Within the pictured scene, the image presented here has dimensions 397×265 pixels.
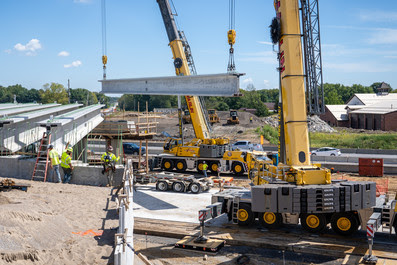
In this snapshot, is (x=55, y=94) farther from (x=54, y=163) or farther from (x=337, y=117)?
(x=54, y=163)

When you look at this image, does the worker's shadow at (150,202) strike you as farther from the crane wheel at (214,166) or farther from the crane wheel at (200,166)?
the crane wheel at (214,166)

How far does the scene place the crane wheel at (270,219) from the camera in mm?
13461

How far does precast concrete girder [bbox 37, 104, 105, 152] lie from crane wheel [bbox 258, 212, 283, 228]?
11.1m

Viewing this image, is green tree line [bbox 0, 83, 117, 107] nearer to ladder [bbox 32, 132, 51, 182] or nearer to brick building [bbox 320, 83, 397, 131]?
brick building [bbox 320, 83, 397, 131]

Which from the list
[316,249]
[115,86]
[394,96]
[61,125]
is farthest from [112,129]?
[394,96]

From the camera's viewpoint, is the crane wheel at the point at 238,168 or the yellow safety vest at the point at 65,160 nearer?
the yellow safety vest at the point at 65,160

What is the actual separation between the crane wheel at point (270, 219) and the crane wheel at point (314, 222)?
74 cm

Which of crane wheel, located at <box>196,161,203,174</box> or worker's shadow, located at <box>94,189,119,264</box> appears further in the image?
crane wheel, located at <box>196,161,203,174</box>

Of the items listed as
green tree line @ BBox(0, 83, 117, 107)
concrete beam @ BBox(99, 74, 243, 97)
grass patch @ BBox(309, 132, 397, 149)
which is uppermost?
green tree line @ BBox(0, 83, 117, 107)

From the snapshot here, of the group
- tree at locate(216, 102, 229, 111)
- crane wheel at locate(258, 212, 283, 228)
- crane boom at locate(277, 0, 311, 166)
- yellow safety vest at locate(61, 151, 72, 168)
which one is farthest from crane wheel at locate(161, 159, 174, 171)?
tree at locate(216, 102, 229, 111)

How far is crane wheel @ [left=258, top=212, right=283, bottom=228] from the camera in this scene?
530 inches

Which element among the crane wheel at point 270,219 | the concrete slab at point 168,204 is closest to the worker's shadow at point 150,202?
the concrete slab at point 168,204

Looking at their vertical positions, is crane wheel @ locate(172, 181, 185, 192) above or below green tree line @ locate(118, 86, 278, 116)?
below

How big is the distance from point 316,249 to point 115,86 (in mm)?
14569
